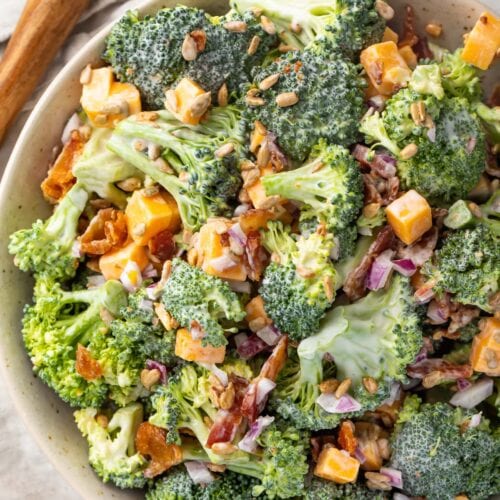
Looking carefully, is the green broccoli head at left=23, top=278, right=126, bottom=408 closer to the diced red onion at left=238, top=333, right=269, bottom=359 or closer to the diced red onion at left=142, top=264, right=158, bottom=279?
the diced red onion at left=142, top=264, right=158, bottom=279

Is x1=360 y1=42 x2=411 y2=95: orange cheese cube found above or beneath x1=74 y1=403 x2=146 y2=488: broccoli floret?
above

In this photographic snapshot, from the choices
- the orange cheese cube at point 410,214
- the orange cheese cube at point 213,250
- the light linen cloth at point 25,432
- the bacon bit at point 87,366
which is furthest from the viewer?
the light linen cloth at point 25,432

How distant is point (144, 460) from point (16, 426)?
120 centimetres

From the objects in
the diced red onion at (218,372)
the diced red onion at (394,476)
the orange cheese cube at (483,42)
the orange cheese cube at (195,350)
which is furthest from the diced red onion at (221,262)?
the orange cheese cube at (483,42)

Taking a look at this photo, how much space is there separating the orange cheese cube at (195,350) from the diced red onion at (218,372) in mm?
24

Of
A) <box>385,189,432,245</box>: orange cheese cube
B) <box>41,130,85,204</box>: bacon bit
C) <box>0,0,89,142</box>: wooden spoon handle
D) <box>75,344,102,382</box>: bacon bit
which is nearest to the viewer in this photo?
<box>385,189,432,245</box>: orange cheese cube

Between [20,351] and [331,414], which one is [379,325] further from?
[20,351]

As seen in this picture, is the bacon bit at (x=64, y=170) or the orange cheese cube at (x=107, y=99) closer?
the orange cheese cube at (x=107, y=99)

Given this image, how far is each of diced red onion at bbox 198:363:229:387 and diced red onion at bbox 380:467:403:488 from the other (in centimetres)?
73

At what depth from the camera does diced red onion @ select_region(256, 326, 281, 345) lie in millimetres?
3051

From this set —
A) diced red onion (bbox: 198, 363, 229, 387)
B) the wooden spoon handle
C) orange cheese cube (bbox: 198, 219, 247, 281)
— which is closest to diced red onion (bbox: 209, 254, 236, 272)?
orange cheese cube (bbox: 198, 219, 247, 281)

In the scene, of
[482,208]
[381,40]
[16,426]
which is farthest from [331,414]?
[16,426]

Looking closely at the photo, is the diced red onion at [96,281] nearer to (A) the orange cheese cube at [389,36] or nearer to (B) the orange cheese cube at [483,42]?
(A) the orange cheese cube at [389,36]

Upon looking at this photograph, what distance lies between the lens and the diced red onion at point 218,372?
3.01 metres
